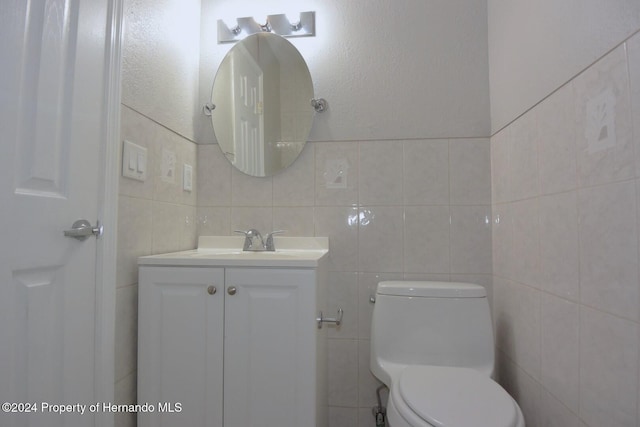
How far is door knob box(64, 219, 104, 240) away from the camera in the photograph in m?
0.90

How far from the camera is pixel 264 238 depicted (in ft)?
5.08

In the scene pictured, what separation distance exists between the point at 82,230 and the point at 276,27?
48.4 inches

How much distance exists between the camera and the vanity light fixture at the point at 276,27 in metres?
1.58

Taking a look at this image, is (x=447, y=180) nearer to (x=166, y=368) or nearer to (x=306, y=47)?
(x=306, y=47)

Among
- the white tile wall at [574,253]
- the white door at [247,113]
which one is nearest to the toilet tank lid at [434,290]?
the white tile wall at [574,253]

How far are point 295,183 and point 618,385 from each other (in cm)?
125

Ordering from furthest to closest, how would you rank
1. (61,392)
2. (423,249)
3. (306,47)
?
(306,47), (423,249), (61,392)

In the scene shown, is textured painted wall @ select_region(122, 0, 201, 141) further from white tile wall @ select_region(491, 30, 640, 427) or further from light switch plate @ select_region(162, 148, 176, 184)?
white tile wall @ select_region(491, 30, 640, 427)

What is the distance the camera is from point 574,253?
0.94 metres

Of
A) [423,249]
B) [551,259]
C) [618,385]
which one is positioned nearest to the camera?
[618,385]

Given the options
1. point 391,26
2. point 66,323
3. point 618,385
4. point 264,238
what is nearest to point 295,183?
point 264,238

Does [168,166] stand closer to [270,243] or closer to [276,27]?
[270,243]

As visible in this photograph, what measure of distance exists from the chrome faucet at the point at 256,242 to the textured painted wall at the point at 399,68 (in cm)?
51

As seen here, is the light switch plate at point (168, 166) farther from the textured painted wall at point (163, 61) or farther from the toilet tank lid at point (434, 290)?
the toilet tank lid at point (434, 290)
